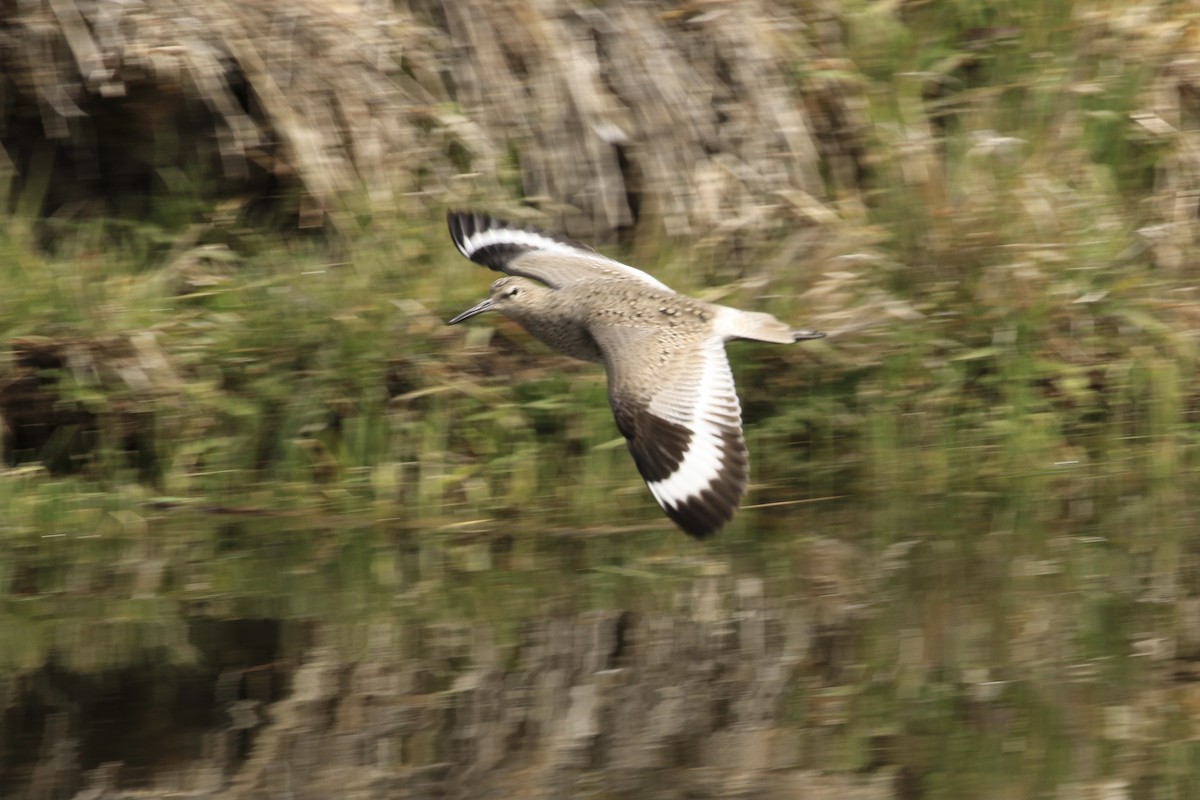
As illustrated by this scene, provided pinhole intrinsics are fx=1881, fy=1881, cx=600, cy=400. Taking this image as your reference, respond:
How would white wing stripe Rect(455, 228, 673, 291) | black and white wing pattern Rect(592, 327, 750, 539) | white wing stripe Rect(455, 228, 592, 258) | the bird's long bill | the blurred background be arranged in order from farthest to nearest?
white wing stripe Rect(455, 228, 592, 258), white wing stripe Rect(455, 228, 673, 291), the bird's long bill, black and white wing pattern Rect(592, 327, 750, 539), the blurred background

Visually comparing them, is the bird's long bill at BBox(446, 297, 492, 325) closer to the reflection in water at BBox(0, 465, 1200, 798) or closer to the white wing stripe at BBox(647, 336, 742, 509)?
the reflection in water at BBox(0, 465, 1200, 798)

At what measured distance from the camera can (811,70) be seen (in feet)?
23.7

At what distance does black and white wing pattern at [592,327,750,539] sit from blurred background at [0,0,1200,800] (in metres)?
0.32

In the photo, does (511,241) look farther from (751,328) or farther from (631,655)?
(631,655)

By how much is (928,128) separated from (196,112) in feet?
9.64

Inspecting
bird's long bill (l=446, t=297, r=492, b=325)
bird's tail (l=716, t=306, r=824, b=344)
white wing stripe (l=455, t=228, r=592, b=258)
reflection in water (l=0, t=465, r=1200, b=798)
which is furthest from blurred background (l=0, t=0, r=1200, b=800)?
bird's tail (l=716, t=306, r=824, b=344)

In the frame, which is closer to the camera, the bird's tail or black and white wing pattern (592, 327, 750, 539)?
black and white wing pattern (592, 327, 750, 539)

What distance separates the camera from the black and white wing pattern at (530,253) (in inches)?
242

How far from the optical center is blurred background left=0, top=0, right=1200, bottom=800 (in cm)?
405

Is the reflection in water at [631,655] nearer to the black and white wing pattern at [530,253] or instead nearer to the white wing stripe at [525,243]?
the black and white wing pattern at [530,253]

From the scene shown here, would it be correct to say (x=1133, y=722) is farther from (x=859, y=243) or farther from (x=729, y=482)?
(x=859, y=243)

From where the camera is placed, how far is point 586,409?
21.0 ft

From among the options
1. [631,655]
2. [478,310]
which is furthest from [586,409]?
[631,655]

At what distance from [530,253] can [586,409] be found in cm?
58
